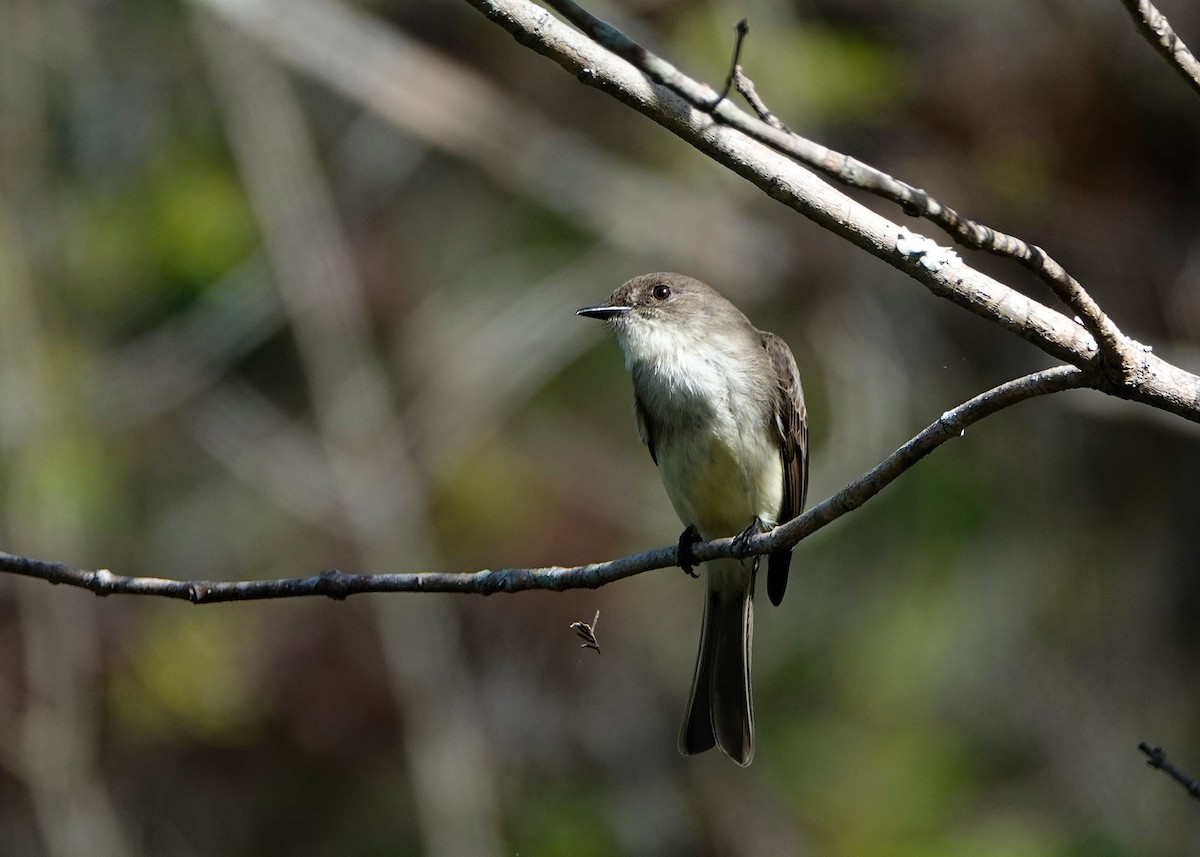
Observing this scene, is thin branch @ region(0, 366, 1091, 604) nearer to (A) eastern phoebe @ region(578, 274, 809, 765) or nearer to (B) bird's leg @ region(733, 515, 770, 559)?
(B) bird's leg @ region(733, 515, 770, 559)

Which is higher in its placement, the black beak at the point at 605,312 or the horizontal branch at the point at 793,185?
the black beak at the point at 605,312

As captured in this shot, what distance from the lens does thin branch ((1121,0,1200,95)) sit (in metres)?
2.19

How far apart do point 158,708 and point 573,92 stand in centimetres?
511

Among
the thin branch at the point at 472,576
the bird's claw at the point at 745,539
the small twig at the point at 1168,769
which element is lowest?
the small twig at the point at 1168,769

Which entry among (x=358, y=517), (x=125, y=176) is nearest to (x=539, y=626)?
(x=358, y=517)

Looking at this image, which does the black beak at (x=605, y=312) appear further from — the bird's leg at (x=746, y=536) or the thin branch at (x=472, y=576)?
the thin branch at (x=472, y=576)

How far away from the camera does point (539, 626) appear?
23.7 feet

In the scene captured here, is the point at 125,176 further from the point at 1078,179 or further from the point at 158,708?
the point at 1078,179

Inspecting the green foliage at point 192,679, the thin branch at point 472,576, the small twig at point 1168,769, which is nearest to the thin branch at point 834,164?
the thin branch at point 472,576

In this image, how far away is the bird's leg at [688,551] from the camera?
3.48 metres

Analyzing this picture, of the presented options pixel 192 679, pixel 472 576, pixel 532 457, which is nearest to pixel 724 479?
pixel 472 576

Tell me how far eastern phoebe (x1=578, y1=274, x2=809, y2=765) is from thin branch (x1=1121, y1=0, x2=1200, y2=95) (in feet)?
6.57

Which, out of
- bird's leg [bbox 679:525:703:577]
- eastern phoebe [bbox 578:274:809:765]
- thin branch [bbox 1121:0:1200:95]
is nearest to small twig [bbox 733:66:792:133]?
thin branch [bbox 1121:0:1200:95]

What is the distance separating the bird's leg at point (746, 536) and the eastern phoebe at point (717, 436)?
0.01 m
